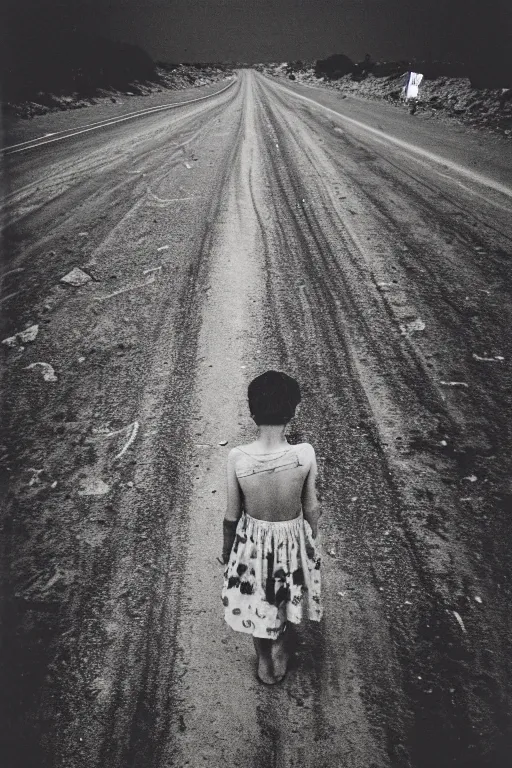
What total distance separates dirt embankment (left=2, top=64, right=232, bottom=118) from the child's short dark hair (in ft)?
54.7

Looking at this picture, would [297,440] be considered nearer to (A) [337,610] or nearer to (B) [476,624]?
(A) [337,610]

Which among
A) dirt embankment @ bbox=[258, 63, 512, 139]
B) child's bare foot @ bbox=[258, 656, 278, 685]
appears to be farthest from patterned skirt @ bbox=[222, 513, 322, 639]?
dirt embankment @ bbox=[258, 63, 512, 139]

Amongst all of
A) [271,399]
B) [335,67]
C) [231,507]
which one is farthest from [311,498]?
[335,67]

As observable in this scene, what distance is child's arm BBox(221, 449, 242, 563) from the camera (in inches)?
92.3

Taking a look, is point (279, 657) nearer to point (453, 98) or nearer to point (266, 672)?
point (266, 672)

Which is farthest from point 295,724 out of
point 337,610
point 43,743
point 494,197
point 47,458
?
point 494,197

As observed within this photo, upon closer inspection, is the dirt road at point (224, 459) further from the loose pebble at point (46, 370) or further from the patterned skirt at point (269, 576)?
the patterned skirt at point (269, 576)

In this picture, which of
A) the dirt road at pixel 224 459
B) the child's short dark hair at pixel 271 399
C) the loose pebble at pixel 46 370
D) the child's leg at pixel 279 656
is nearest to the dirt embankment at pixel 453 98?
the dirt road at pixel 224 459

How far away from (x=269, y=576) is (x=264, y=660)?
23.3 inches

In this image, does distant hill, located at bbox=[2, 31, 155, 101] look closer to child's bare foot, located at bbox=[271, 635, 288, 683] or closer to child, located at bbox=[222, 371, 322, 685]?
child, located at bbox=[222, 371, 322, 685]

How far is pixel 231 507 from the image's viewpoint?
96.0 inches

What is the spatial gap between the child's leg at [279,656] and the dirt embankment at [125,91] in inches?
676

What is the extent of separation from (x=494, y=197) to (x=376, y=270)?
3.49 metres

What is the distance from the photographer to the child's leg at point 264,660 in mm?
2646
